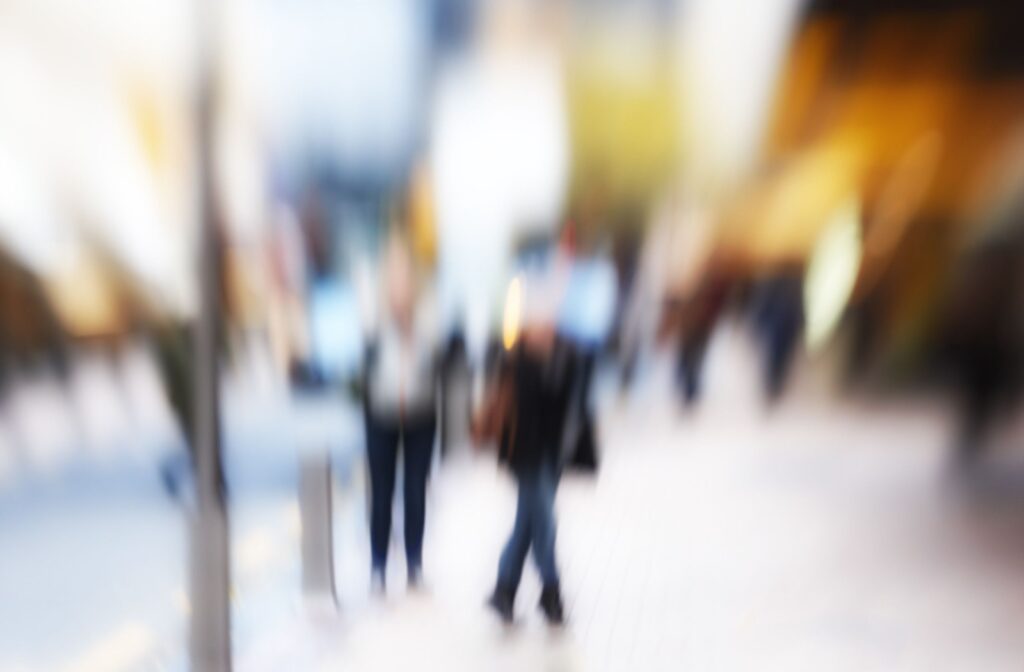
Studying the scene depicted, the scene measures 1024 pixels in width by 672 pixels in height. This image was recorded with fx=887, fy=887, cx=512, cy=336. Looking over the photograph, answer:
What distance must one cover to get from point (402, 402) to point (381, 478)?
0.14 metres

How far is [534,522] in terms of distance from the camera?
4.84ft

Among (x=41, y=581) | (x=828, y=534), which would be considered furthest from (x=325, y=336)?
(x=828, y=534)

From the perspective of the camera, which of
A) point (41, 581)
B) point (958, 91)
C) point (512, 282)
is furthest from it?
point (41, 581)

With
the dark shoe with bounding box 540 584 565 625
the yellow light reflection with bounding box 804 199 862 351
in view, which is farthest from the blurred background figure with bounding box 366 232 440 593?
the yellow light reflection with bounding box 804 199 862 351

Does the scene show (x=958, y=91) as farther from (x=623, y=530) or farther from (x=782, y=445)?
(x=623, y=530)

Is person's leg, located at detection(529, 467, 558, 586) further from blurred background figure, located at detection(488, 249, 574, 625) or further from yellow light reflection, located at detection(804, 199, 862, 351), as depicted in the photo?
yellow light reflection, located at detection(804, 199, 862, 351)

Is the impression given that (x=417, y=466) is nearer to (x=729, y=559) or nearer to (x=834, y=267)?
(x=729, y=559)

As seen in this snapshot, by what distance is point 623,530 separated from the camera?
1.47 meters

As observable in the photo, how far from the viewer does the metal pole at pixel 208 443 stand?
4.75ft

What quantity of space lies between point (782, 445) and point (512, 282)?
508 mm

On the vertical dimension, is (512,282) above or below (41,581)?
above

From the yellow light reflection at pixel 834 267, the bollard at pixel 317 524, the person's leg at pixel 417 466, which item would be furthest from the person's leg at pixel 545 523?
the yellow light reflection at pixel 834 267

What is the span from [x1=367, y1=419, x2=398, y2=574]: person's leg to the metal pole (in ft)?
0.83

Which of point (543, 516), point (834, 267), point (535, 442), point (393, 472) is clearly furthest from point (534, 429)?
point (834, 267)
